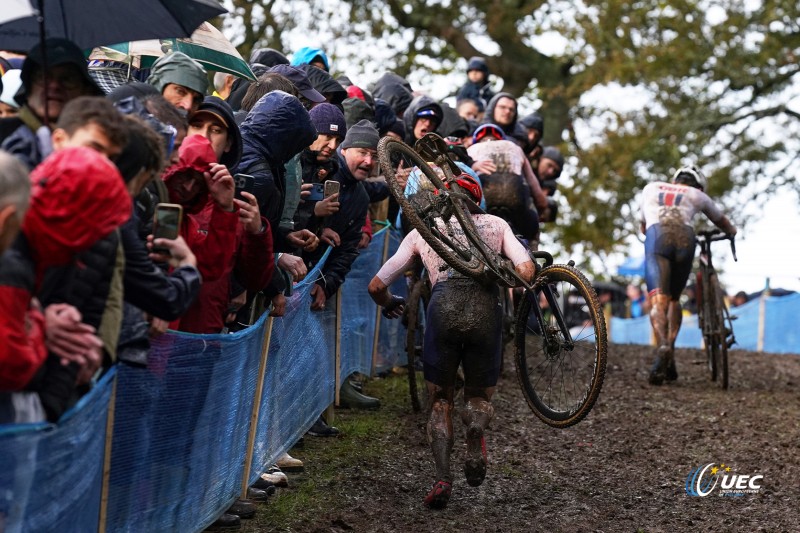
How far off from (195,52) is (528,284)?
2678 mm

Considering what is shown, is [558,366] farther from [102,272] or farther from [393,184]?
[102,272]

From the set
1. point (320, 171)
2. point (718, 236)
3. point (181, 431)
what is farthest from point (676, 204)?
point (181, 431)

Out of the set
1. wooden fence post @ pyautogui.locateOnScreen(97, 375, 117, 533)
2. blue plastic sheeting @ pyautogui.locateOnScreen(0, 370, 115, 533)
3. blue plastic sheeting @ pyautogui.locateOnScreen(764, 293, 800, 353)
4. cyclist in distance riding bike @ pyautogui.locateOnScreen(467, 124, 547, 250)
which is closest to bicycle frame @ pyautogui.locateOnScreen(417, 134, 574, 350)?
wooden fence post @ pyautogui.locateOnScreen(97, 375, 117, 533)

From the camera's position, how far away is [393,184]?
23.9ft

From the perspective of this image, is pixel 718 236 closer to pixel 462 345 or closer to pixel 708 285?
pixel 708 285

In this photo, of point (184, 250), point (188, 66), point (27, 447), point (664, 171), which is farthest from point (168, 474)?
point (664, 171)

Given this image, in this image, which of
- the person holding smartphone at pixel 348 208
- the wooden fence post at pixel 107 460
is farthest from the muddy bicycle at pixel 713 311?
the wooden fence post at pixel 107 460

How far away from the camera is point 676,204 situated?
502 inches

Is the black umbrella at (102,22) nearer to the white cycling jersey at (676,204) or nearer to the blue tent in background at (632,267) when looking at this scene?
the white cycling jersey at (676,204)

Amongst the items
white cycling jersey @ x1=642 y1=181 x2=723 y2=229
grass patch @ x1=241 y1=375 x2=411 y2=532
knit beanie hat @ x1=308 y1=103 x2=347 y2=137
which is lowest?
grass patch @ x1=241 y1=375 x2=411 y2=532

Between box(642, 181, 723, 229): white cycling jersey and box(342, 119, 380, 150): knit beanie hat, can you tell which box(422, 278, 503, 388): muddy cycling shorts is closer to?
box(342, 119, 380, 150): knit beanie hat

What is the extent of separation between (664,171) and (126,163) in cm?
2977

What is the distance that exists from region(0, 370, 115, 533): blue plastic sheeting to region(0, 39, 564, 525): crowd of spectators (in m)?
0.09

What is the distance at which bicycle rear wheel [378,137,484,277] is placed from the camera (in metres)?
7.14
